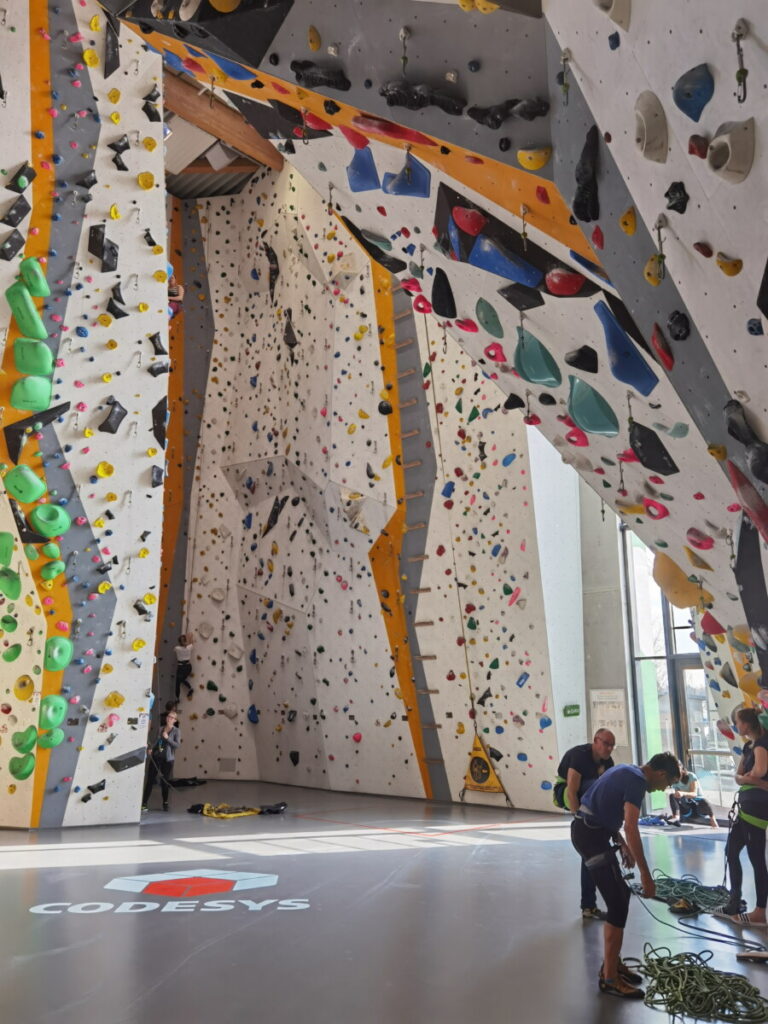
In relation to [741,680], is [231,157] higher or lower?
higher

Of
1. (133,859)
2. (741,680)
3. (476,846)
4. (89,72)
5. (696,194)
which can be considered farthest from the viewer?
(89,72)

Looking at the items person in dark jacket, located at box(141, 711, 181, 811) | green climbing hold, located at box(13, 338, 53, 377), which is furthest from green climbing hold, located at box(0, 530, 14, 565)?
person in dark jacket, located at box(141, 711, 181, 811)

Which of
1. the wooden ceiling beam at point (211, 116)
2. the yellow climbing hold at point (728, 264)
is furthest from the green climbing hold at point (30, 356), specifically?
the yellow climbing hold at point (728, 264)

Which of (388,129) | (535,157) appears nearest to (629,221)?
(535,157)

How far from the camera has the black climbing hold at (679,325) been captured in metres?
2.54

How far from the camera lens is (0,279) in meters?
7.14

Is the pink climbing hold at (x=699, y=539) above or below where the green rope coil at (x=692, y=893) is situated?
above

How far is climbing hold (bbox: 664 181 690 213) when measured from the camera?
7.29ft

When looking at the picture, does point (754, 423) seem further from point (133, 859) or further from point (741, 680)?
point (133, 859)

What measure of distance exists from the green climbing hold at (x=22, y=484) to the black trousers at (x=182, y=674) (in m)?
5.49

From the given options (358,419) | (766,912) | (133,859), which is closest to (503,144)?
(766,912)

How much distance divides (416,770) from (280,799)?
63.6 inches

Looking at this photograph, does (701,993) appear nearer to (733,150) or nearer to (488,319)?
(488,319)

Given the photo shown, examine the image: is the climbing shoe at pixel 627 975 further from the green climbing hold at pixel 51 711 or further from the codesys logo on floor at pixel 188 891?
the green climbing hold at pixel 51 711
